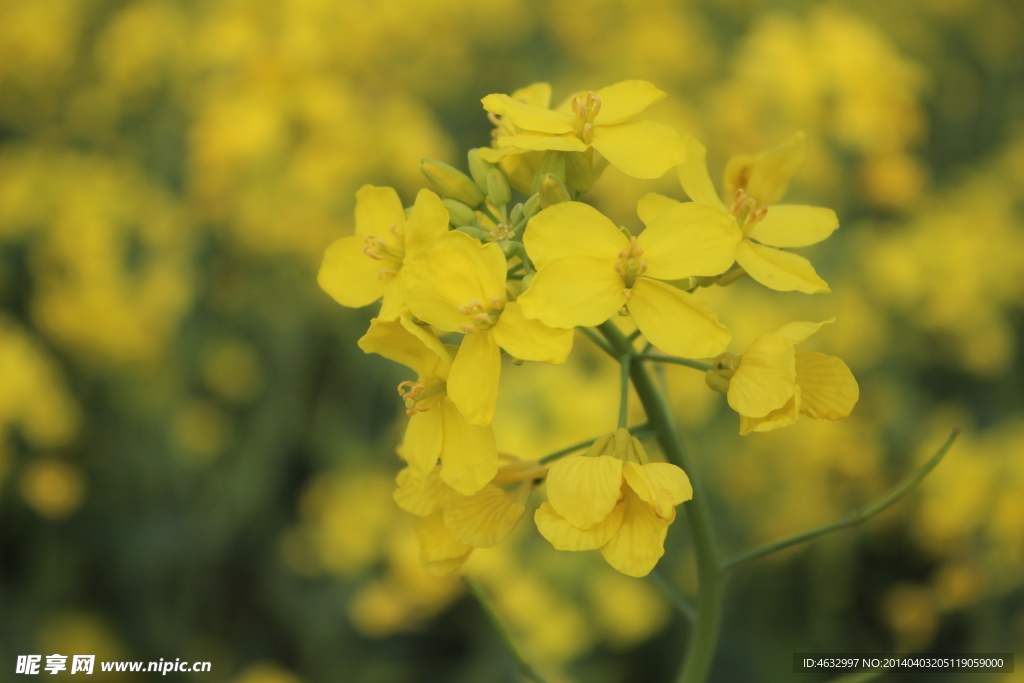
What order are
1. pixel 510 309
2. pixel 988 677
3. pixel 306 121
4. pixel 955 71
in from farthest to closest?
pixel 955 71
pixel 306 121
pixel 988 677
pixel 510 309

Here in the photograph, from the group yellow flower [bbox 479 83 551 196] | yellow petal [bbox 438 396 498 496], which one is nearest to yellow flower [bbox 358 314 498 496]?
yellow petal [bbox 438 396 498 496]

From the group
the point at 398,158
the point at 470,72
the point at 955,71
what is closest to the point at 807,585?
the point at 398,158

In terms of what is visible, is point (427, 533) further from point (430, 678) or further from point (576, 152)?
point (430, 678)

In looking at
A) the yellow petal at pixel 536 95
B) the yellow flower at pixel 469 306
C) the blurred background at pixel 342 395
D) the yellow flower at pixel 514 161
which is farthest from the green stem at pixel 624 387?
the blurred background at pixel 342 395

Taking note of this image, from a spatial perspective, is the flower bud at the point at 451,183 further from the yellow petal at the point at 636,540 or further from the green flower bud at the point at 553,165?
the yellow petal at the point at 636,540

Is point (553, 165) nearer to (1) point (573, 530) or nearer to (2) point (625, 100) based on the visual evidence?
(2) point (625, 100)

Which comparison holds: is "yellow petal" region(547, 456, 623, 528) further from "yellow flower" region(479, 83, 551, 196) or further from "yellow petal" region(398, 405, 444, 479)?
"yellow flower" region(479, 83, 551, 196)
